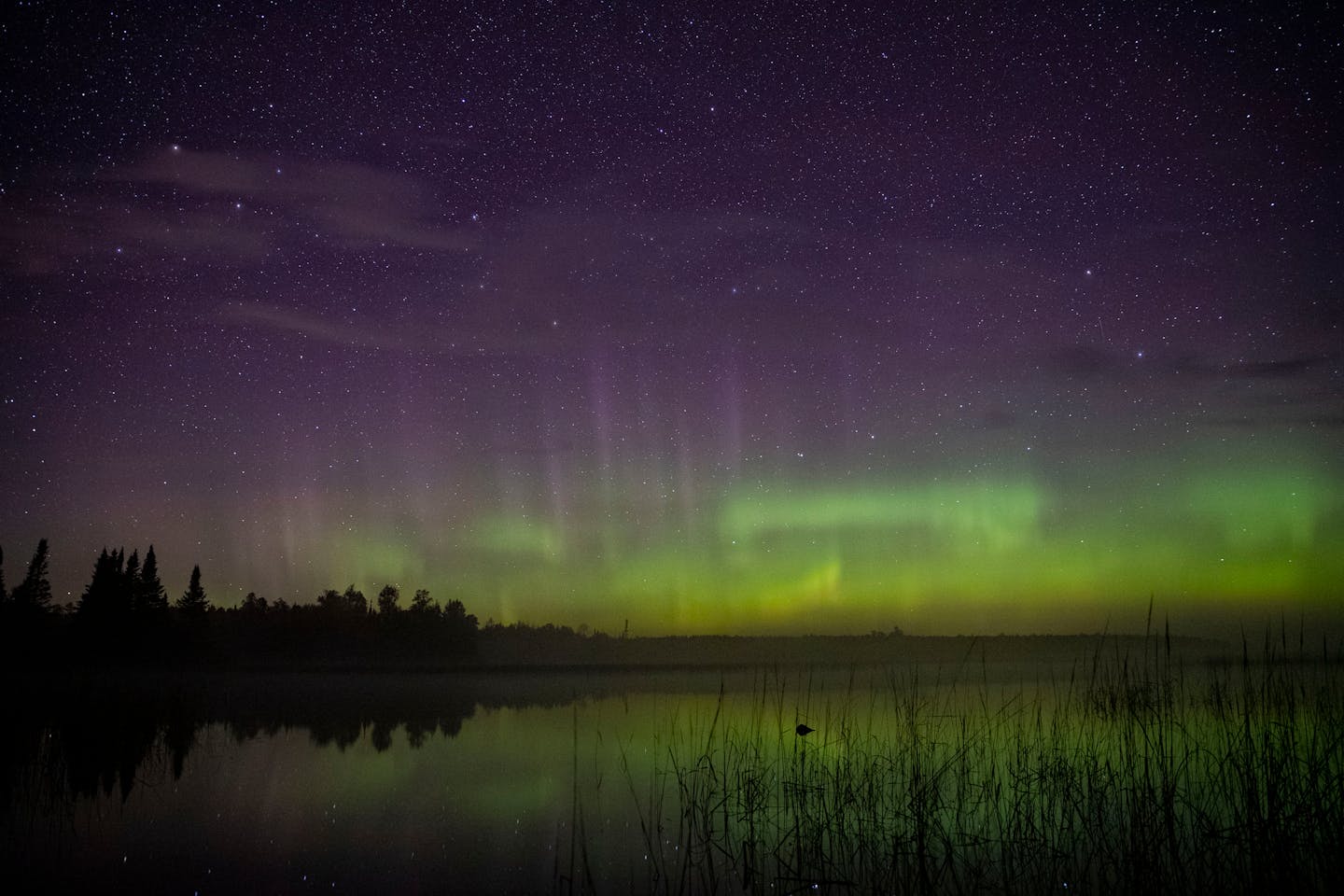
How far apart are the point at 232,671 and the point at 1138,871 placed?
6411 centimetres

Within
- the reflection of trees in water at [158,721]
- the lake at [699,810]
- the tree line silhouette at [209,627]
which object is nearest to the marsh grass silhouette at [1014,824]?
the lake at [699,810]

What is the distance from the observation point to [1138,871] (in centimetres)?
628

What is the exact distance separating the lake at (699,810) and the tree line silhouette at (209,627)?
41567 millimetres

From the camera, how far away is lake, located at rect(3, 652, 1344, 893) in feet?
22.6

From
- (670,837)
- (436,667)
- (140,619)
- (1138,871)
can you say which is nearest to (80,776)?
(670,837)

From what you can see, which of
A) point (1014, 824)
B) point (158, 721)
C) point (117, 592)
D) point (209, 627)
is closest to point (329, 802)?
point (1014, 824)

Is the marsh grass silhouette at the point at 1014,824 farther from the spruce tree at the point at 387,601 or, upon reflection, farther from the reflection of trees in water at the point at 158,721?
the spruce tree at the point at 387,601

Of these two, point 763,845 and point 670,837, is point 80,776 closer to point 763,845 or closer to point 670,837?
point 670,837

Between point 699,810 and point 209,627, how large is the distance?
6586 cm

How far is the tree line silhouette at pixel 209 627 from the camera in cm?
5088

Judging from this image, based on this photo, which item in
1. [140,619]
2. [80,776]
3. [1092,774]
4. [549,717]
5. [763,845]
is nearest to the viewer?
[763,845]

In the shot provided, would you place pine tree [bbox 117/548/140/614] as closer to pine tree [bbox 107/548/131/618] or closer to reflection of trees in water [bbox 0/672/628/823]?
pine tree [bbox 107/548/131/618]

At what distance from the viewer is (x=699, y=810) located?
952cm

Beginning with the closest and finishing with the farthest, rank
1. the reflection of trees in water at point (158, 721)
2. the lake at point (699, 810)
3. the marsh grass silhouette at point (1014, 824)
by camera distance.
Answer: the marsh grass silhouette at point (1014, 824) → the lake at point (699, 810) → the reflection of trees in water at point (158, 721)
